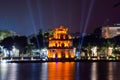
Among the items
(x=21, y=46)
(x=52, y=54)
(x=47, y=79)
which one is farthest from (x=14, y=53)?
(x=47, y=79)

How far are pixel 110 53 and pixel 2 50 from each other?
27.5 metres

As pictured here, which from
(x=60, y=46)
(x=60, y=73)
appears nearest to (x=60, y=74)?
(x=60, y=73)

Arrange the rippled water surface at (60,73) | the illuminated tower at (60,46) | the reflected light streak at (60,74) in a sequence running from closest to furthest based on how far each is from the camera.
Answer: the rippled water surface at (60,73) → the reflected light streak at (60,74) → the illuminated tower at (60,46)

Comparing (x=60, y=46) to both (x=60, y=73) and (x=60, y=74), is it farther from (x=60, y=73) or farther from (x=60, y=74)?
(x=60, y=74)

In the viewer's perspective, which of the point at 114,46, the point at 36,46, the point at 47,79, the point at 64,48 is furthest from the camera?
the point at 36,46

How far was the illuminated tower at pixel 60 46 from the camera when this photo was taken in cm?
15375

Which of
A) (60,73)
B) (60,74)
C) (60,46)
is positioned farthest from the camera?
(60,46)

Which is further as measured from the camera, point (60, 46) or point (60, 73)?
point (60, 46)

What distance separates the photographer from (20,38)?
17362cm

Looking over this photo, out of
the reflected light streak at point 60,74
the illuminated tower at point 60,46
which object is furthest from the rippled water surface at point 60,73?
the illuminated tower at point 60,46

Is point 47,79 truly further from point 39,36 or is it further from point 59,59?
point 39,36

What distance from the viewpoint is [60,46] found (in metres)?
156

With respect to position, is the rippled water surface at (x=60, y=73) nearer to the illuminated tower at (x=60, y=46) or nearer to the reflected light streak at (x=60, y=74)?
the reflected light streak at (x=60, y=74)

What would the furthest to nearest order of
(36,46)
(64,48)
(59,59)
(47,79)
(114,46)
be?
1. (36,46)
2. (114,46)
3. (64,48)
4. (59,59)
5. (47,79)
